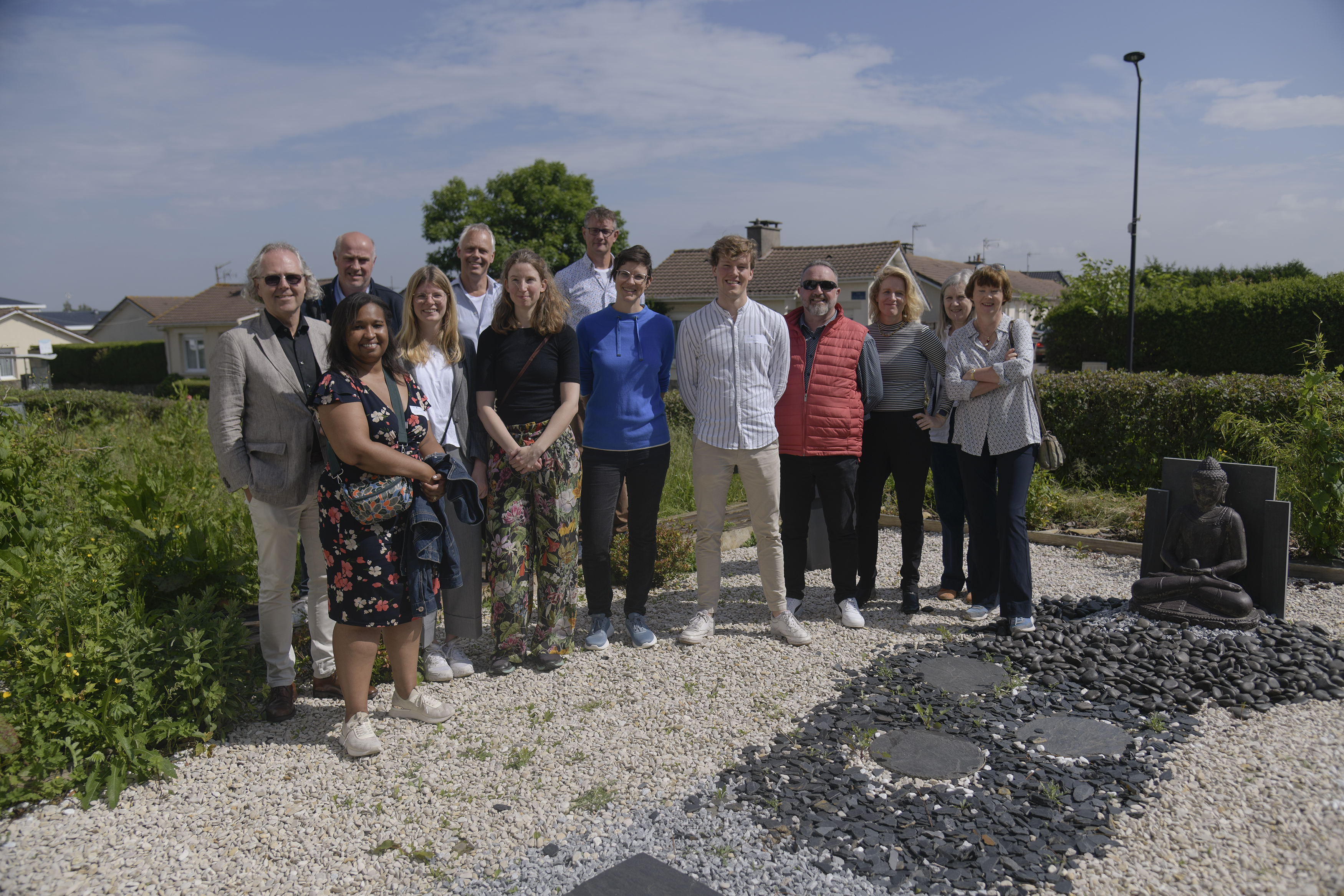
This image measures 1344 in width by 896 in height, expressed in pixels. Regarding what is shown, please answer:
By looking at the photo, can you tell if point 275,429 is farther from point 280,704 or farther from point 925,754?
point 925,754

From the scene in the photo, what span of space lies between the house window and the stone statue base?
41.0 m

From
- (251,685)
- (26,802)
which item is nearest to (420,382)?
(251,685)

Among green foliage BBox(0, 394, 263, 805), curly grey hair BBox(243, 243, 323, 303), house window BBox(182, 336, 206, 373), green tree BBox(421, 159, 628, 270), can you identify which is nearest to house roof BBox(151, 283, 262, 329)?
house window BBox(182, 336, 206, 373)

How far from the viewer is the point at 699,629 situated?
487 centimetres

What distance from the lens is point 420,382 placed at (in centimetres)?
412

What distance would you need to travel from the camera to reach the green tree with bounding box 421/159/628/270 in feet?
123

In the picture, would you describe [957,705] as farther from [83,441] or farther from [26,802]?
[83,441]

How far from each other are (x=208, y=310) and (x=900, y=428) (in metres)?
40.6

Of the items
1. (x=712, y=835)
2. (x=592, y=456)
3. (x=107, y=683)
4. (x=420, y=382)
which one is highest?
(x=420, y=382)

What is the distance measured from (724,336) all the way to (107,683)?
3.39 m

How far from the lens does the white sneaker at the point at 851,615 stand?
5023 mm

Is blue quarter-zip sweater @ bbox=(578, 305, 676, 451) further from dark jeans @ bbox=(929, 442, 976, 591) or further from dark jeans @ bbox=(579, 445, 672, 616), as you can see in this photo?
dark jeans @ bbox=(929, 442, 976, 591)

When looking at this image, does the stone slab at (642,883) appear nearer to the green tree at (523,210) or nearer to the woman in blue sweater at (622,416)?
the woman in blue sweater at (622,416)

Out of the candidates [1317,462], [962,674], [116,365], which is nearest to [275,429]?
[962,674]
